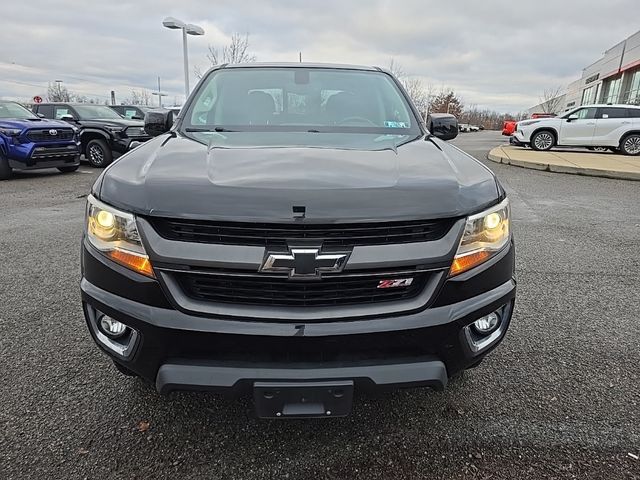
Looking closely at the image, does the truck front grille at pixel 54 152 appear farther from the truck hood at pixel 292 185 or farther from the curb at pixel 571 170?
the curb at pixel 571 170

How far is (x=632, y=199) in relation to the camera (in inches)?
329

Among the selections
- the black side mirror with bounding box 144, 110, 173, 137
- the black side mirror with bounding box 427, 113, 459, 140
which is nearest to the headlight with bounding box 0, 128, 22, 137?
the black side mirror with bounding box 144, 110, 173, 137

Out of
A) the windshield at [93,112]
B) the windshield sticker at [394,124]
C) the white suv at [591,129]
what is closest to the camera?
the windshield sticker at [394,124]

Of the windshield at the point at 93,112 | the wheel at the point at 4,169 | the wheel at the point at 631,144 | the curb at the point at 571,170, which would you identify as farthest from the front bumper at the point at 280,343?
the wheel at the point at 631,144

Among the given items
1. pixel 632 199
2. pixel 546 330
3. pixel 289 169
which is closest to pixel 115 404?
pixel 289 169

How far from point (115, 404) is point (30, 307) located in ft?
5.08

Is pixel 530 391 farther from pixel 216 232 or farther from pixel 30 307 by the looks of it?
pixel 30 307

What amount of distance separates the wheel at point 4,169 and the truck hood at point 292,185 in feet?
32.4

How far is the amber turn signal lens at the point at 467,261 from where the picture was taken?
1.76 metres

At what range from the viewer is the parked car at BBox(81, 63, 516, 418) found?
5.46ft

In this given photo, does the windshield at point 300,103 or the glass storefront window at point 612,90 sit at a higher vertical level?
the glass storefront window at point 612,90

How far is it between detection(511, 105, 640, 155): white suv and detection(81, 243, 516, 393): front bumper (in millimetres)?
17261

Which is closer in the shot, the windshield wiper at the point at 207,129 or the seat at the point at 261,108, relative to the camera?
the windshield wiper at the point at 207,129

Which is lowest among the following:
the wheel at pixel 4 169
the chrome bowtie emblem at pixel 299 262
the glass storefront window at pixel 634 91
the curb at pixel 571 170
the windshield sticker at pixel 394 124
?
the wheel at pixel 4 169
